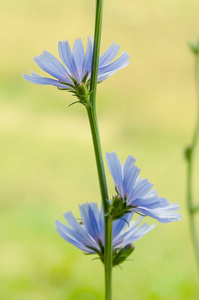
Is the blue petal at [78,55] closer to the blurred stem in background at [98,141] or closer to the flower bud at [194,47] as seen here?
the blurred stem in background at [98,141]

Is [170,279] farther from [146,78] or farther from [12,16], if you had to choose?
[12,16]

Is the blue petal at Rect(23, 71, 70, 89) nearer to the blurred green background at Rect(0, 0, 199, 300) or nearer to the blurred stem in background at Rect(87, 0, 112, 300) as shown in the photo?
the blurred stem in background at Rect(87, 0, 112, 300)

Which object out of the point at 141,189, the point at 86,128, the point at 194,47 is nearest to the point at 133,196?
the point at 141,189

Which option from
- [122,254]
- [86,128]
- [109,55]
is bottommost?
[122,254]

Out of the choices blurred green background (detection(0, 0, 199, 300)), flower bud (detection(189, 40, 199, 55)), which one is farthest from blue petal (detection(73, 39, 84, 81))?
blurred green background (detection(0, 0, 199, 300))

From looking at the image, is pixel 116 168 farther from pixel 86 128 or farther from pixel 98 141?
pixel 86 128

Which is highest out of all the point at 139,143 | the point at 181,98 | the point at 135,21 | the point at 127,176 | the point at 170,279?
the point at 135,21

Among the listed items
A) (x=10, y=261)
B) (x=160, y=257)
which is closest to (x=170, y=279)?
(x=160, y=257)
